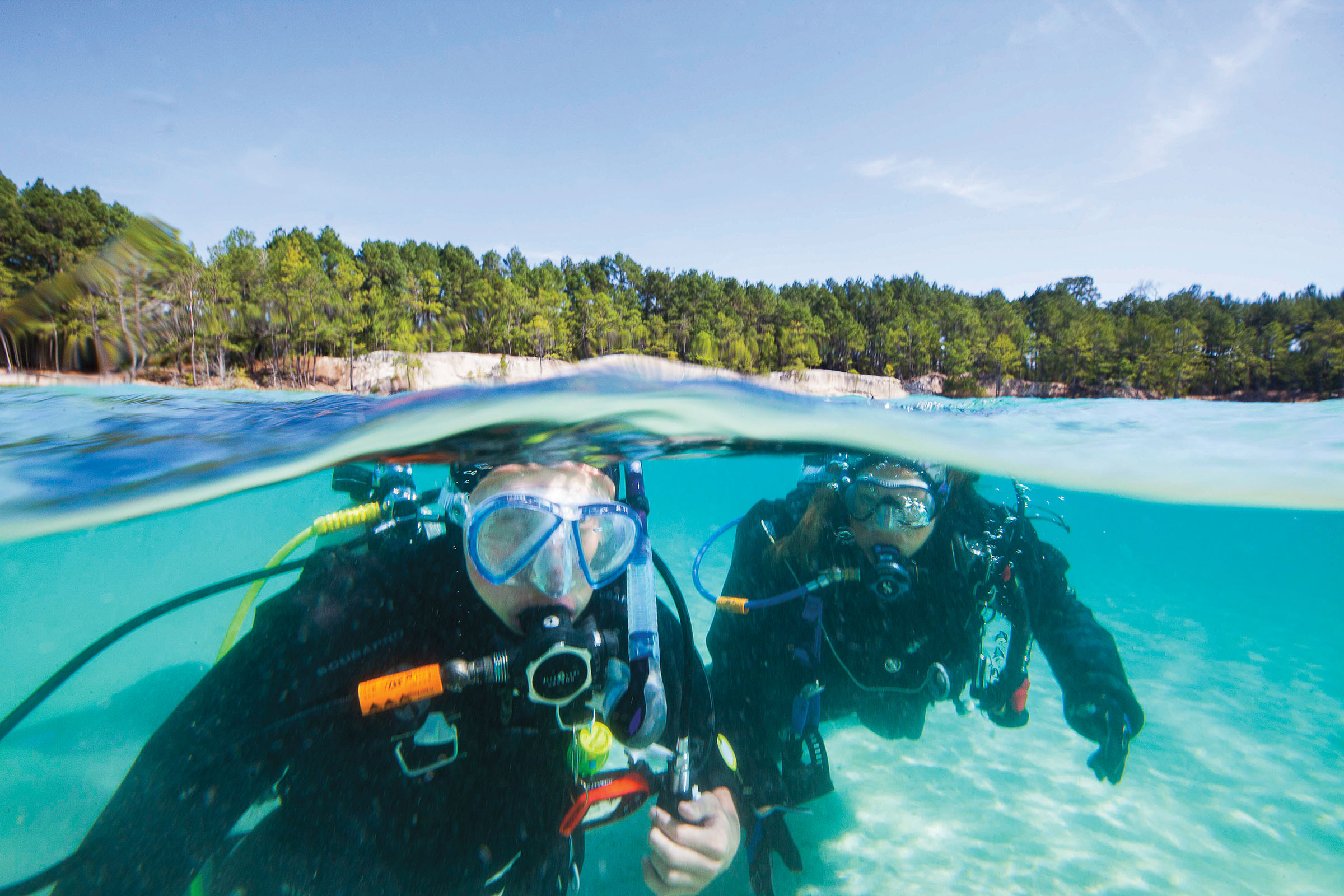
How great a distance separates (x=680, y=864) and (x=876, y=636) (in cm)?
266

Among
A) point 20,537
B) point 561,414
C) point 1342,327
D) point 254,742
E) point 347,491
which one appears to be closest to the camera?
point 254,742

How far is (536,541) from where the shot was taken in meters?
3.06

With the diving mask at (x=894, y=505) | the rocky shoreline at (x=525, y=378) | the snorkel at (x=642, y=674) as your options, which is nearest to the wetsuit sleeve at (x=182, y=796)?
the snorkel at (x=642, y=674)

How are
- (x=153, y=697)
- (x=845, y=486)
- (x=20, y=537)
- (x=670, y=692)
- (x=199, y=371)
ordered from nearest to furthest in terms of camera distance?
1. (x=670, y=692)
2. (x=845, y=486)
3. (x=20, y=537)
4. (x=153, y=697)
5. (x=199, y=371)

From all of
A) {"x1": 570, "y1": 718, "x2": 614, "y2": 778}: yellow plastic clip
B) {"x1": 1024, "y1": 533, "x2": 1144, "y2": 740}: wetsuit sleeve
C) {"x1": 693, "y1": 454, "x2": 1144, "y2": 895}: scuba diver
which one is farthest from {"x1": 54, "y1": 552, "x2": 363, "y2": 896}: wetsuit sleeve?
{"x1": 1024, "y1": 533, "x2": 1144, "y2": 740}: wetsuit sleeve

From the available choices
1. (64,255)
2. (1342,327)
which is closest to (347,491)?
(1342,327)

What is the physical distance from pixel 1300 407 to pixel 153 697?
15853 mm

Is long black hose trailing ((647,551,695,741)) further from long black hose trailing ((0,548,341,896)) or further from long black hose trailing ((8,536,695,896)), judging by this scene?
long black hose trailing ((0,548,341,896))

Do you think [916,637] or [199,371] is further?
[199,371]

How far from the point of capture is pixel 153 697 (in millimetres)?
8180

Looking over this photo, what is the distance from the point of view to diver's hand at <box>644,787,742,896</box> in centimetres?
292

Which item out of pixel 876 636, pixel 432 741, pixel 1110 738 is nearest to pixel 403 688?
pixel 432 741

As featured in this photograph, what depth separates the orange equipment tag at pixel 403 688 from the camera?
2354 millimetres

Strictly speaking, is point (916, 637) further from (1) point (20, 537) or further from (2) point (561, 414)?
(1) point (20, 537)
